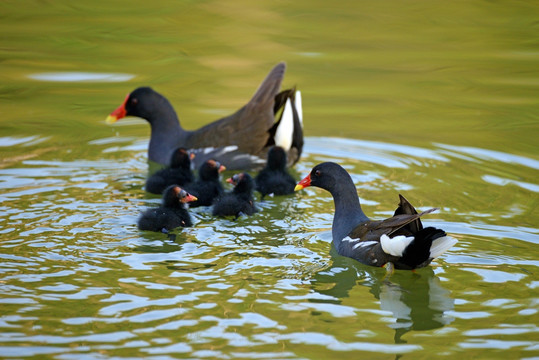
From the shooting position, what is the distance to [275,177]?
9.38m

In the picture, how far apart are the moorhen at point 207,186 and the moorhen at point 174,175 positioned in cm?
24

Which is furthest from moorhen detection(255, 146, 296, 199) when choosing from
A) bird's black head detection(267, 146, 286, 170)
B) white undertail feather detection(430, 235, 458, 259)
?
white undertail feather detection(430, 235, 458, 259)

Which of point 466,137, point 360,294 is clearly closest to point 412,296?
point 360,294

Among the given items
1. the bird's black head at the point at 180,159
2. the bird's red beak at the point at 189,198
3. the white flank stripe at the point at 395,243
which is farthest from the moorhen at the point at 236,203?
the white flank stripe at the point at 395,243

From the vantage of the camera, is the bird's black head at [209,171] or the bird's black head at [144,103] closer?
the bird's black head at [209,171]

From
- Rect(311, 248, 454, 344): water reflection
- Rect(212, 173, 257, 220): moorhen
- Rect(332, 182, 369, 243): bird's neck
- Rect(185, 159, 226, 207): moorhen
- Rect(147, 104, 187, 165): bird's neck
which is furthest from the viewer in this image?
Rect(147, 104, 187, 165): bird's neck

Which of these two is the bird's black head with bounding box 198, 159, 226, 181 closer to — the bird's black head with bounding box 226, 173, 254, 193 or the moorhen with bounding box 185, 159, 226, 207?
the moorhen with bounding box 185, 159, 226, 207

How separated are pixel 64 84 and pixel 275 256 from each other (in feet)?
25.0

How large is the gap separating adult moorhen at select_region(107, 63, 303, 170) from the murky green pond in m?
0.40

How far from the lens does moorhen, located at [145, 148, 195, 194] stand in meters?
9.23

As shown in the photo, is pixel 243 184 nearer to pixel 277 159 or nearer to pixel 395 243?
pixel 277 159

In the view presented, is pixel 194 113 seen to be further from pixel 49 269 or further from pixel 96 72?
pixel 49 269

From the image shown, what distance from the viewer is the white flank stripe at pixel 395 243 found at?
675cm

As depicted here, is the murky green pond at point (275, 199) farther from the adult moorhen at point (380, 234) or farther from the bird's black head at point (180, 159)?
the bird's black head at point (180, 159)
